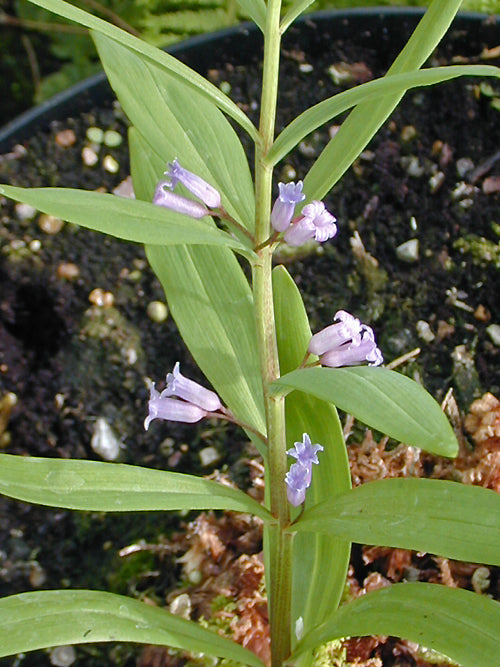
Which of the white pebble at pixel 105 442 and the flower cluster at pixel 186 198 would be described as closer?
the flower cluster at pixel 186 198

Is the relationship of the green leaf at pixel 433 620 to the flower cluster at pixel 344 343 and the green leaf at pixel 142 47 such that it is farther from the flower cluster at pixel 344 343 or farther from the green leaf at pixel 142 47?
the green leaf at pixel 142 47

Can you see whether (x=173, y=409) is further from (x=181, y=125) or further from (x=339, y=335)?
(x=181, y=125)

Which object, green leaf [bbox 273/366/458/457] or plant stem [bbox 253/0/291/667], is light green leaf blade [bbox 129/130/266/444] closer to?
plant stem [bbox 253/0/291/667]

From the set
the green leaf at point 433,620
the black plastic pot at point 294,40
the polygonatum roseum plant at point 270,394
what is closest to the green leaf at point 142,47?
the polygonatum roseum plant at point 270,394

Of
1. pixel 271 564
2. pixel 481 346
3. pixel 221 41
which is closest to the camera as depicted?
pixel 271 564

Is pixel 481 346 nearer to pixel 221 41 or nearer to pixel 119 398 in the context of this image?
pixel 119 398

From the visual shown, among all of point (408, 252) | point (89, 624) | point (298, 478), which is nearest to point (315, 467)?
point (298, 478)

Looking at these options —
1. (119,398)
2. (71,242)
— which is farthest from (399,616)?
(71,242)
